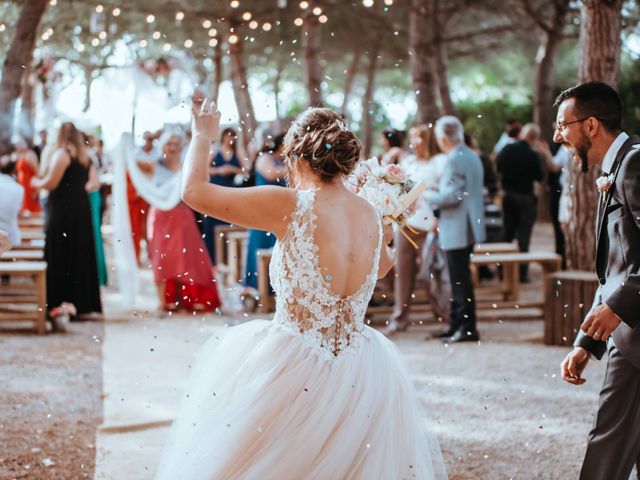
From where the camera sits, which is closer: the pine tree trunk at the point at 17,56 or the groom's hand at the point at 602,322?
the groom's hand at the point at 602,322

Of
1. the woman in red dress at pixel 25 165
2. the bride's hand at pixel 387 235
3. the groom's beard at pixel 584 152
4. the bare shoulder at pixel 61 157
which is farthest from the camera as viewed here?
the woman in red dress at pixel 25 165

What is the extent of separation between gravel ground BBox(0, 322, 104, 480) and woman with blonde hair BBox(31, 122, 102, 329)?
771 mm

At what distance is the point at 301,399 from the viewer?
3.44m

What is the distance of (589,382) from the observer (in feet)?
22.9

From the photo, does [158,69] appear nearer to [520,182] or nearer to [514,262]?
[520,182]

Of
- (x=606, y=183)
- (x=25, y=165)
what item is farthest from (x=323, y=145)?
(x=25, y=165)

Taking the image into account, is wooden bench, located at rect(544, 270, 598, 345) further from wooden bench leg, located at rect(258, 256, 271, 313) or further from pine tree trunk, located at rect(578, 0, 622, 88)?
wooden bench leg, located at rect(258, 256, 271, 313)

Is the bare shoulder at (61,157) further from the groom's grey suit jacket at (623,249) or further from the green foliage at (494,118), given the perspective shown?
the green foliage at (494,118)

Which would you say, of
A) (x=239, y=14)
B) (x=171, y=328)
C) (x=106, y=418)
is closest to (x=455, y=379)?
(x=106, y=418)

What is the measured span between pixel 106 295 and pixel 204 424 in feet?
29.6

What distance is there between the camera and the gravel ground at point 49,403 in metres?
4.98

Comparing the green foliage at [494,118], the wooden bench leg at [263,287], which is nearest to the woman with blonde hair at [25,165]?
the wooden bench leg at [263,287]

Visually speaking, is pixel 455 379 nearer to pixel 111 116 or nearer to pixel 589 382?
pixel 589 382

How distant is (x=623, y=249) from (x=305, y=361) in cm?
122
